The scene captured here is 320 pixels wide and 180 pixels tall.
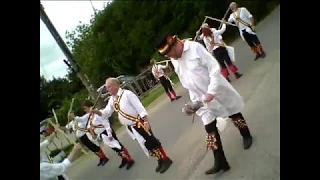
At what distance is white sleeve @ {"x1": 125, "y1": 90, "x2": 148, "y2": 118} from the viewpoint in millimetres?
3951

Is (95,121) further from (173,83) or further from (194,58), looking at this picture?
(194,58)

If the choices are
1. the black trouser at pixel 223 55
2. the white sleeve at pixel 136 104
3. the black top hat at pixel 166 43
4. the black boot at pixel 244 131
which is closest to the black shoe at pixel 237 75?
the black trouser at pixel 223 55

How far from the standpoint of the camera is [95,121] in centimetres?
421

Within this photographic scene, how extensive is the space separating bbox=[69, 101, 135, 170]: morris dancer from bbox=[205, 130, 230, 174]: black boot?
2.69 ft

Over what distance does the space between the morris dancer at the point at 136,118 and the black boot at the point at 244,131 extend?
688mm

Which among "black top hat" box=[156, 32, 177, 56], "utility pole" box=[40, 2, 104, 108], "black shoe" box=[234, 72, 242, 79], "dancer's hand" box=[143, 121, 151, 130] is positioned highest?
"utility pole" box=[40, 2, 104, 108]

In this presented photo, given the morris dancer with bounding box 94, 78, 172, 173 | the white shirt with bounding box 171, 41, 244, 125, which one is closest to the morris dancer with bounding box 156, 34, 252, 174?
the white shirt with bounding box 171, 41, 244, 125

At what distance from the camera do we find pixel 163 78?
13.9ft

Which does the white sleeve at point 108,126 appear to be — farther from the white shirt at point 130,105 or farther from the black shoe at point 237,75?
the black shoe at point 237,75

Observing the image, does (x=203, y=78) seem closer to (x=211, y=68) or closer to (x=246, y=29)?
(x=211, y=68)

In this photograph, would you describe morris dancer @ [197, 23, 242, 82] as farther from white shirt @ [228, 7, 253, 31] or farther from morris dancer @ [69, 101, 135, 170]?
morris dancer @ [69, 101, 135, 170]
